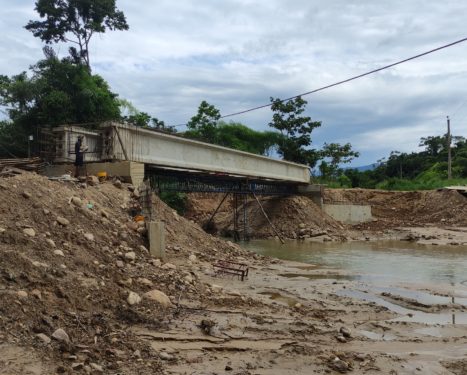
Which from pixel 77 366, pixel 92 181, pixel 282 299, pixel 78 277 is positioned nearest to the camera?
pixel 77 366

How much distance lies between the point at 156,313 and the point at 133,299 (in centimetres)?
47

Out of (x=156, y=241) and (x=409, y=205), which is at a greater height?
(x=409, y=205)

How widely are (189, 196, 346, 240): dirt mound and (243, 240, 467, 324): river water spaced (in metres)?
10.4

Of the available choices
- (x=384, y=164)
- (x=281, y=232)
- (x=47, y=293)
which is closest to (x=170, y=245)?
(x=47, y=293)

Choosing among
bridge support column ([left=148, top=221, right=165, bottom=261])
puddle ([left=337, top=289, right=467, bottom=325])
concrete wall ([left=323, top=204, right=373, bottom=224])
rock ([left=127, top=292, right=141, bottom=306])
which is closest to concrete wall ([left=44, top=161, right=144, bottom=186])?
bridge support column ([left=148, top=221, right=165, bottom=261])

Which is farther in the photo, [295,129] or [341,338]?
[295,129]

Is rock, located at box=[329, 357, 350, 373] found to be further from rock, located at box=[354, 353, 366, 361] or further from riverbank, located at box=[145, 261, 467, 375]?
rock, located at box=[354, 353, 366, 361]

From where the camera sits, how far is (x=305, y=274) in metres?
15.9

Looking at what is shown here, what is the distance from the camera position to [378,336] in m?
8.30

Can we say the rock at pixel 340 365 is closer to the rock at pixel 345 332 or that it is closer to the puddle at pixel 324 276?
the rock at pixel 345 332

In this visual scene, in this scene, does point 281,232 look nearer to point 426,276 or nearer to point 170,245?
point 426,276

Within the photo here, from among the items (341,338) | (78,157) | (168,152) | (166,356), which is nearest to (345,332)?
(341,338)

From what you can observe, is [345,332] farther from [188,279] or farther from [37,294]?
[37,294]

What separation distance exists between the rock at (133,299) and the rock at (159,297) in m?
0.17
